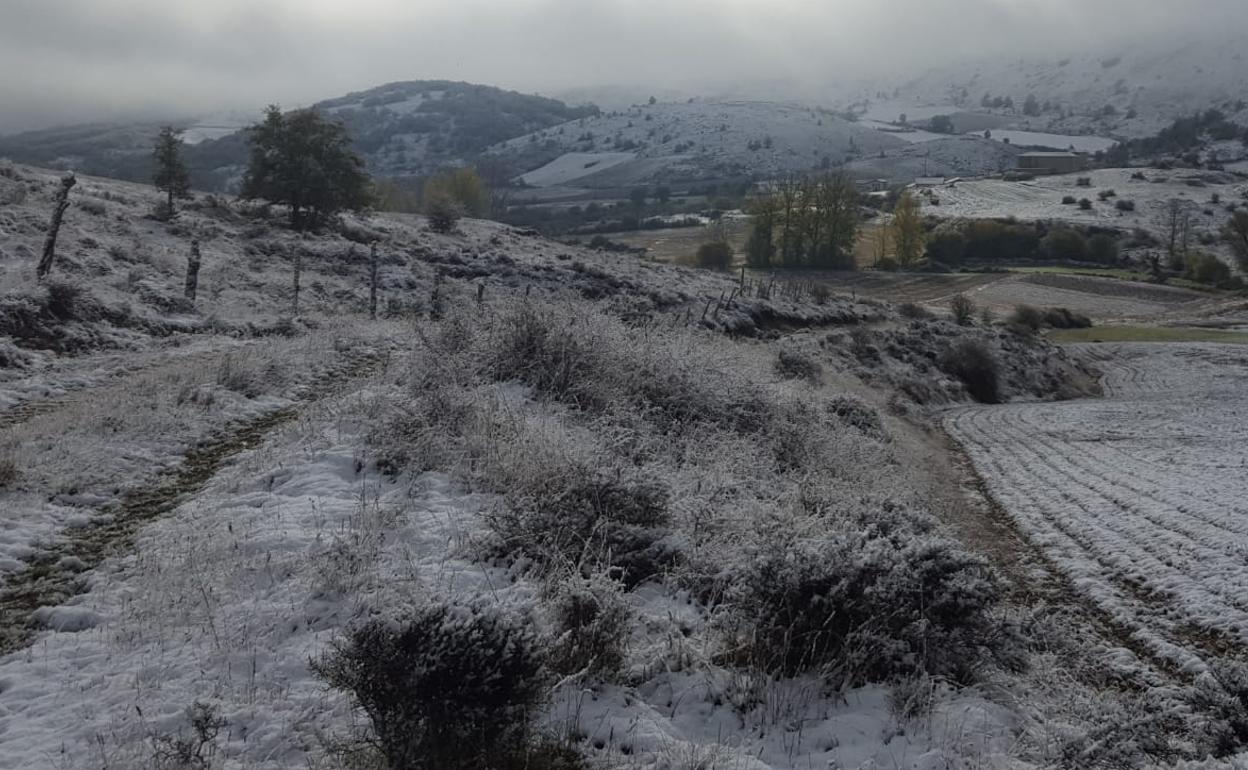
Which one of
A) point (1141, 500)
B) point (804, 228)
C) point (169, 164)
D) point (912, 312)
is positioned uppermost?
point (169, 164)

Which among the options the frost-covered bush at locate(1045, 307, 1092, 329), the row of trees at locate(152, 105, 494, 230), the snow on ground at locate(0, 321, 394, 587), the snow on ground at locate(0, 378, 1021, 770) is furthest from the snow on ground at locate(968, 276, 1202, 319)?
the snow on ground at locate(0, 378, 1021, 770)

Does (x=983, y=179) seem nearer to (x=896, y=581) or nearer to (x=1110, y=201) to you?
(x=1110, y=201)

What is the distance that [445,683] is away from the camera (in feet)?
14.9

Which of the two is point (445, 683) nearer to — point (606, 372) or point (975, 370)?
point (606, 372)

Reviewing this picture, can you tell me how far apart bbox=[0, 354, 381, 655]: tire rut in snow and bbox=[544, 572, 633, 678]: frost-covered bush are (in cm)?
374

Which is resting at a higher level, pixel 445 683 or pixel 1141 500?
pixel 445 683

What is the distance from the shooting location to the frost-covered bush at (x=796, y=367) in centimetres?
2603

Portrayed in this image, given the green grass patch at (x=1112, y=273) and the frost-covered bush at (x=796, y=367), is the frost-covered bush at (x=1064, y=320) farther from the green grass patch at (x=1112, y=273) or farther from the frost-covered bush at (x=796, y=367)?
the frost-covered bush at (x=796, y=367)

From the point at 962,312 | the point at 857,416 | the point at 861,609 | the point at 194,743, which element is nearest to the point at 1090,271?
the point at 962,312

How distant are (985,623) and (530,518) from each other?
409cm

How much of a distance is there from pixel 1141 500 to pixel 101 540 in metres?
15.3

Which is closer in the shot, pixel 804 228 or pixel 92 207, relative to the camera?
pixel 92 207

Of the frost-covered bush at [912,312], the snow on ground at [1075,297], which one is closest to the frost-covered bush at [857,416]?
the frost-covered bush at [912,312]

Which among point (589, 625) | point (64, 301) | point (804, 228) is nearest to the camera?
point (589, 625)
